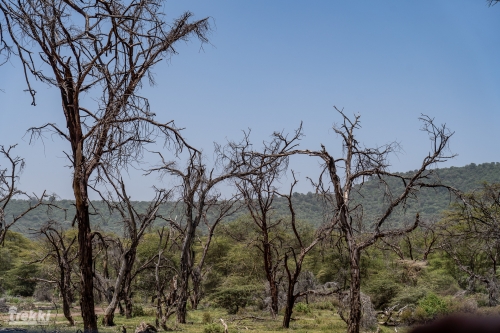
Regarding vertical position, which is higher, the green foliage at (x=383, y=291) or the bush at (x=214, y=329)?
the green foliage at (x=383, y=291)

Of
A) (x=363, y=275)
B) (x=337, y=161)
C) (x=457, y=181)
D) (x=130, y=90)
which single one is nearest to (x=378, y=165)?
(x=337, y=161)

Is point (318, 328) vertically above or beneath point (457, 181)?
beneath

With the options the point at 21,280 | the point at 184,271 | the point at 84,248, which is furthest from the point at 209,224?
the point at 21,280

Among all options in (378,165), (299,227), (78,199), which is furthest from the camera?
(299,227)

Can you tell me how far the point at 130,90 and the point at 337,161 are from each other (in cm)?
Result: 628

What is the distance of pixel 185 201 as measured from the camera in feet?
57.8

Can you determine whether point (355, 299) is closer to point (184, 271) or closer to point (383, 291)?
point (184, 271)

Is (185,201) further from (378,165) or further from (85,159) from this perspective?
(85,159)

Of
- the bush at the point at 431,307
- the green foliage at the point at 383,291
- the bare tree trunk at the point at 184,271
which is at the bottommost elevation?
the bush at the point at 431,307

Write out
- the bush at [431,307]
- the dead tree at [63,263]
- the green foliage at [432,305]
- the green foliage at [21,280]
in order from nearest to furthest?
1. the dead tree at [63,263]
2. the bush at [431,307]
3. the green foliage at [432,305]
4. the green foliage at [21,280]

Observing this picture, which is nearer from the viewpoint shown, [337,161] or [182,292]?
[337,161]

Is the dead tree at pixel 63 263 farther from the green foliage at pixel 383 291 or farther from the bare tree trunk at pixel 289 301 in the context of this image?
the green foliage at pixel 383 291

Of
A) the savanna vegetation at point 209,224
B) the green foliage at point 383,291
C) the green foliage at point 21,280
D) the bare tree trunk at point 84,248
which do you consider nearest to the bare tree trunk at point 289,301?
the savanna vegetation at point 209,224

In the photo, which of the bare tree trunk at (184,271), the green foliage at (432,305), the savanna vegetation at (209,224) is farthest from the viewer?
the green foliage at (432,305)
